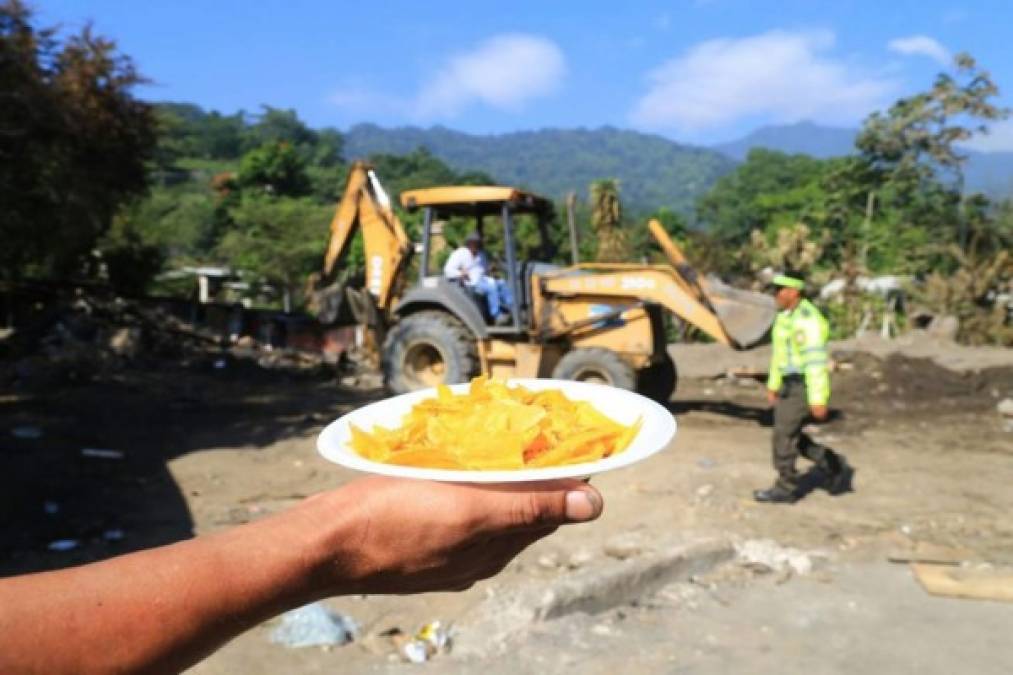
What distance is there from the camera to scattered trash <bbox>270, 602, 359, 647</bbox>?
3.72 metres

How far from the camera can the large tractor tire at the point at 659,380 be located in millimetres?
9117

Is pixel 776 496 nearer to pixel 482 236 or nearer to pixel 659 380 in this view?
pixel 659 380

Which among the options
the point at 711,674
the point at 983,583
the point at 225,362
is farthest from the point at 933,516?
the point at 225,362

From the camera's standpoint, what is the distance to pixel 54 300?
50.8 feet

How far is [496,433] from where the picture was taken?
1555 mm

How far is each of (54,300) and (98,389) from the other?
6.29 metres

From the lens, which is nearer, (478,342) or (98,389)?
(478,342)

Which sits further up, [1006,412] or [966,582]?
[966,582]

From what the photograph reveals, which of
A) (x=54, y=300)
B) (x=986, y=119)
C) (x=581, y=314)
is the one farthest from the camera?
(x=986, y=119)

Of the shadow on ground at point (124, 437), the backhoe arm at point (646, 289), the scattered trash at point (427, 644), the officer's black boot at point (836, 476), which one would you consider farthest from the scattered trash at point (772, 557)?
the backhoe arm at point (646, 289)

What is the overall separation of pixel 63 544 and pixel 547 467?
4663 mm

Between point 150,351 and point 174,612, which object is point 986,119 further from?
point 174,612

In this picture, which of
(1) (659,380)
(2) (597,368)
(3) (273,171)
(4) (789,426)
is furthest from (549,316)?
(3) (273,171)

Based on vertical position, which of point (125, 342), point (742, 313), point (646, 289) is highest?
point (646, 289)
